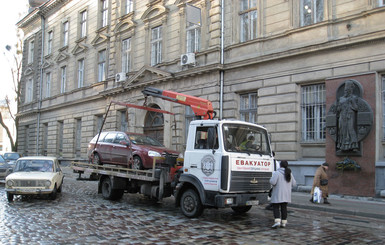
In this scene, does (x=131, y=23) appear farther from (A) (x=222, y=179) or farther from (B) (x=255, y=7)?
(A) (x=222, y=179)

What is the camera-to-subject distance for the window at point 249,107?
16828 mm

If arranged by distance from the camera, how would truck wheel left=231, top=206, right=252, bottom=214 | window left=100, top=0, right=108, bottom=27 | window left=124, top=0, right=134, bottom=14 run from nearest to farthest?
truck wheel left=231, top=206, right=252, bottom=214 → window left=124, top=0, right=134, bottom=14 → window left=100, top=0, right=108, bottom=27

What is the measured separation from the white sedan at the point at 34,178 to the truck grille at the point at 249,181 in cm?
629

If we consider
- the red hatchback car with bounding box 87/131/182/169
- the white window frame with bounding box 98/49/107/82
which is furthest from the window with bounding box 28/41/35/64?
the red hatchback car with bounding box 87/131/182/169

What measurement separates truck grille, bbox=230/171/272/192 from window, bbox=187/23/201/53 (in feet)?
39.3

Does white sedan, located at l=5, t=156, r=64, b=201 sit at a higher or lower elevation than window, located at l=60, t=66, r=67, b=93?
lower

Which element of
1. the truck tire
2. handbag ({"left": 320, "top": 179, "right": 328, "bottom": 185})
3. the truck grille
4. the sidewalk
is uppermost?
the truck grille

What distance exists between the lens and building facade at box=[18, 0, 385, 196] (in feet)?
43.6

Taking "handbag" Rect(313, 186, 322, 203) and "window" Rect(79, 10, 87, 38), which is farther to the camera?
"window" Rect(79, 10, 87, 38)

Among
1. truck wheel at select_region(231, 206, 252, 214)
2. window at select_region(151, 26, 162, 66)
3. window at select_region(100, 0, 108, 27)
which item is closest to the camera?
truck wheel at select_region(231, 206, 252, 214)

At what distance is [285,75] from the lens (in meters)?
15.3

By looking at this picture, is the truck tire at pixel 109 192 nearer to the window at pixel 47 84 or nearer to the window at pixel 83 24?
the window at pixel 83 24

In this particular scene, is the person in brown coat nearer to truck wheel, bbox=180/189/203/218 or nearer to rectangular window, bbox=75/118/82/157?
truck wheel, bbox=180/189/203/218

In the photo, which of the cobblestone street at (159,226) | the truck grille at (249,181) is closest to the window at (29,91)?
the cobblestone street at (159,226)
